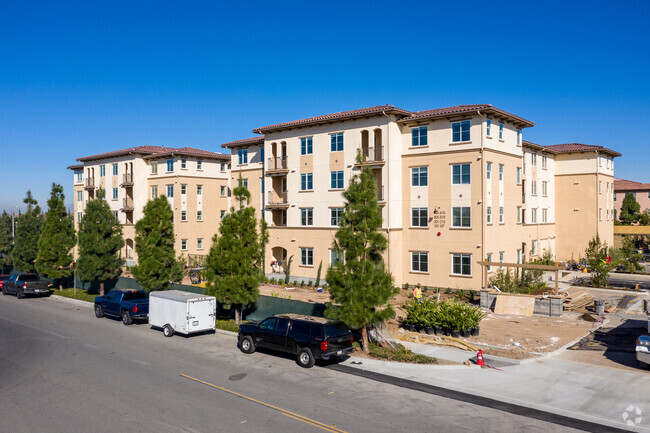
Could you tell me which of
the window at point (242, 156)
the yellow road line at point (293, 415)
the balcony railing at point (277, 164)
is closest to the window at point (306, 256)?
the balcony railing at point (277, 164)

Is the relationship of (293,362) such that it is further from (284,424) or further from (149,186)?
(149,186)

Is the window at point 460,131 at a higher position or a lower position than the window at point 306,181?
higher

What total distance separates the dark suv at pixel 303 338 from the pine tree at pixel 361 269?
0.76 m

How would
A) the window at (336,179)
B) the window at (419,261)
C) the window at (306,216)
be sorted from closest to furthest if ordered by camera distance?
the window at (419,261), the window at (336,179), the window at (306,216)

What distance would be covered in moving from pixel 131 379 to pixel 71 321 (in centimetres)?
1342

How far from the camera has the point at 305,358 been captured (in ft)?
54.2

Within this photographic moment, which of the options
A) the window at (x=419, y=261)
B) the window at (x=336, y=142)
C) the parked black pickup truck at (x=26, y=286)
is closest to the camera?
the window at (x=419, y=261)

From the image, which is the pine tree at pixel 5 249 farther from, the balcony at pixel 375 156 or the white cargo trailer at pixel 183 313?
the balcony at pixel 375 156

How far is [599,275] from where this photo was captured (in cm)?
3350

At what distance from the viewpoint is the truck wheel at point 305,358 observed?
53.7 ft

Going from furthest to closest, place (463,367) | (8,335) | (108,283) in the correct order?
(108,283), (8,335), (463,367)

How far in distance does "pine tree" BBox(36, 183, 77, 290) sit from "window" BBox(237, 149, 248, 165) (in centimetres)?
1550

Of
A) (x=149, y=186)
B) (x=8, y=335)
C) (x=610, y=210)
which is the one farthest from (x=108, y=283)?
(x=610, y=210)

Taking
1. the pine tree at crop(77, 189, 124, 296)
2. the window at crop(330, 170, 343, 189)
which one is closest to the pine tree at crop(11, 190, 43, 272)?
the pine tree at crop(77, 189, 124, 296)
